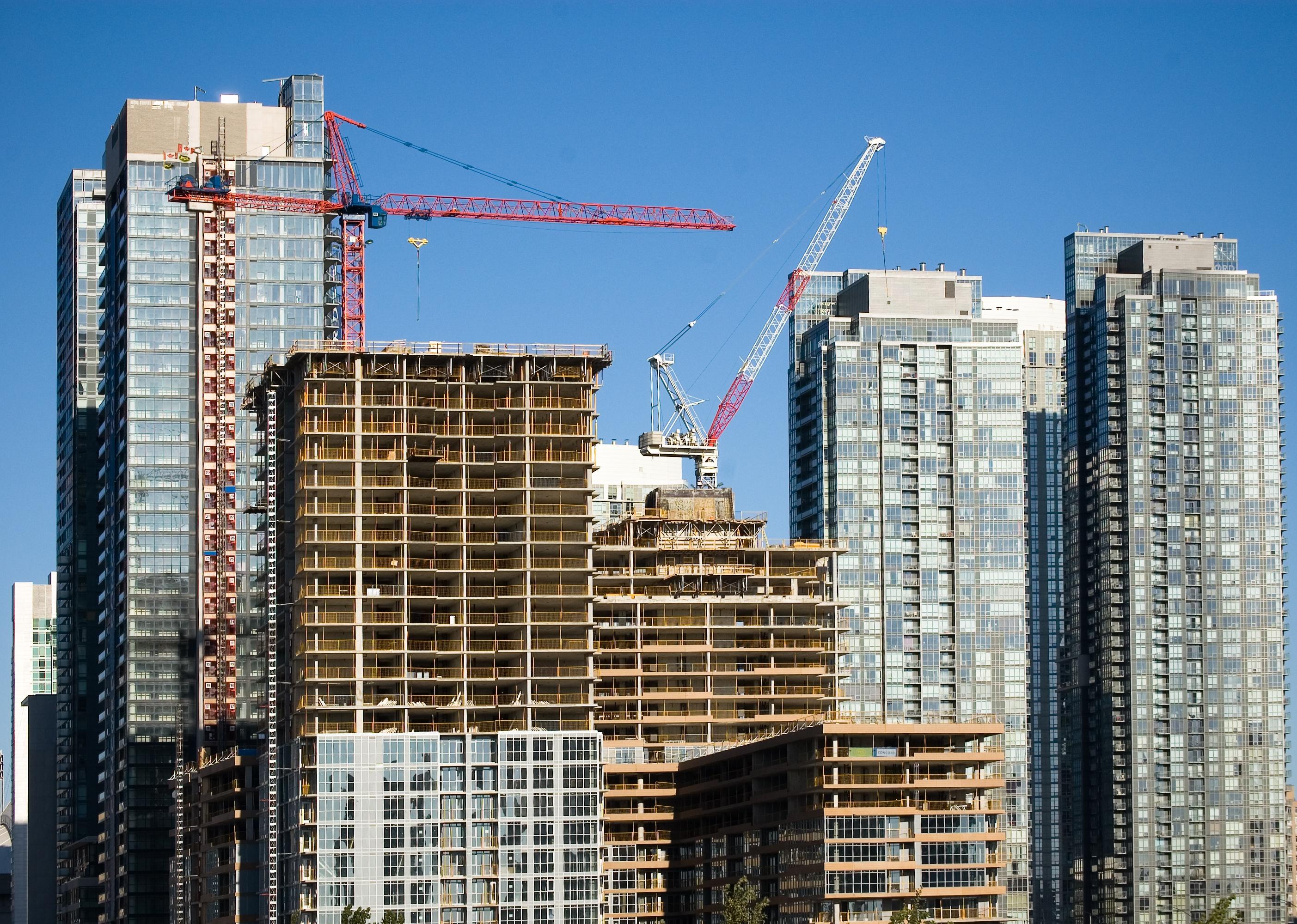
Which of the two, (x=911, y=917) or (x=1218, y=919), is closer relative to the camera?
(x=1218, y=919)

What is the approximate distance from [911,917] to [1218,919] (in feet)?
Answer: 89.1

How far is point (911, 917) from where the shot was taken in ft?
653

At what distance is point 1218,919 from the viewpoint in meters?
182
